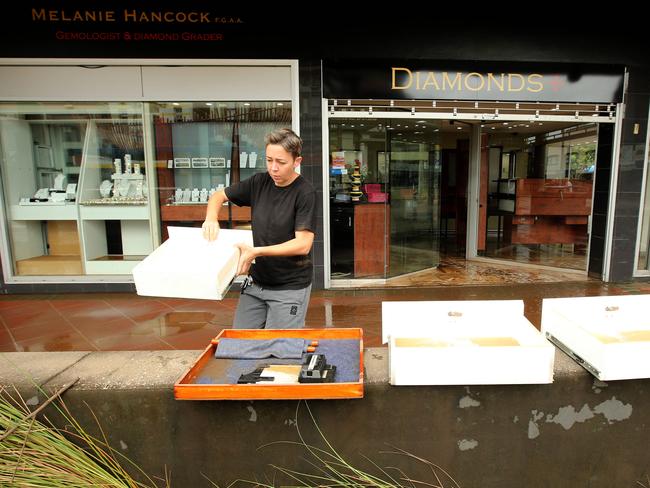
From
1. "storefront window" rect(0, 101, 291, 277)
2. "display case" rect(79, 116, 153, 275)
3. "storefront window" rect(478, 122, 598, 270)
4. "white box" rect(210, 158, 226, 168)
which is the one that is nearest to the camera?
"storefront window" rect(0, 101, 291, 277)

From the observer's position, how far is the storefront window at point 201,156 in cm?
566

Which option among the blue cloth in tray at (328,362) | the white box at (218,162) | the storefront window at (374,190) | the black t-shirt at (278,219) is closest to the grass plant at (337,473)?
the blue cloth in tray at (328,362)

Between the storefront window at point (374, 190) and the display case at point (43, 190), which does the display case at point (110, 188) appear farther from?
the storefront window at point (374, 190)

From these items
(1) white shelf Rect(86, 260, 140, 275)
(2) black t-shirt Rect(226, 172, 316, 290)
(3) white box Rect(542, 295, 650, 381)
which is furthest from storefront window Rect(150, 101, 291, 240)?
(3) white box Rect(542, 295, 650, 381)

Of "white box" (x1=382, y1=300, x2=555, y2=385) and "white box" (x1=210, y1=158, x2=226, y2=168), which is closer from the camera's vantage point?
"white box" (x1=382, y1=300, x2=555, y2=385)

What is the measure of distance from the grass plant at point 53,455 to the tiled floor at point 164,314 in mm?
2500

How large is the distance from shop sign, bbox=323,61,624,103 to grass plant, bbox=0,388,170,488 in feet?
14.9

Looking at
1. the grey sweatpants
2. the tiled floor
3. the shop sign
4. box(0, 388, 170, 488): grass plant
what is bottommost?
the tiled floor

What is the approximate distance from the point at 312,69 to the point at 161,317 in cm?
336

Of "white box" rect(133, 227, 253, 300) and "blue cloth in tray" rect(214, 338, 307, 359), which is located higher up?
"white box" rect(133, 227, 253, 300)

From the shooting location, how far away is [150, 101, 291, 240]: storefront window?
5664mm

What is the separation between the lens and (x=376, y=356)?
1596 millimetres

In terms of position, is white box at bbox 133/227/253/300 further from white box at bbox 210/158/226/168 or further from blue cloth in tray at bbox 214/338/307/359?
white box at bbox 210/158/226/168

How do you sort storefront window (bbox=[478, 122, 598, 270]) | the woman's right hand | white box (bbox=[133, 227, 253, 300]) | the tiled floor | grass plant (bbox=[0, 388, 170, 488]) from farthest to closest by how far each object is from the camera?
storefront window (bbox=[478, 122, 598, 270]) < the tiled floor < the woman's right hand < white box (bbox=[133, 227, 253, 300]) < grass plant (bbox=[0, 388, 170, 488])
